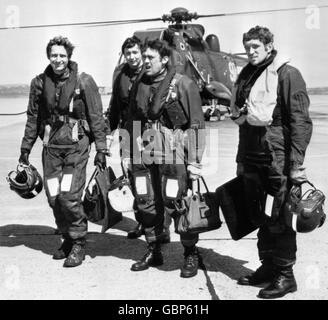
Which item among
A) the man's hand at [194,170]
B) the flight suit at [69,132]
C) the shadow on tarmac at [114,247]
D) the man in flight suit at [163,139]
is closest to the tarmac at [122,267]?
the shadow on tarmac at [114,247]

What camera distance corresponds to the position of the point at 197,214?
422 centimetres

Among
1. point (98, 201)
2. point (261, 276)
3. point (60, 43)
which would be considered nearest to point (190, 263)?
point (261, 276)

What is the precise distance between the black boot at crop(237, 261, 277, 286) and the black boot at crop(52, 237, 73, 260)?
1.71 meters

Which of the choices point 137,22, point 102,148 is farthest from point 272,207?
point 137,22

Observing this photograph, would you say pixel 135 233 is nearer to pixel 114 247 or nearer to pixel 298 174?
pixel 114 247

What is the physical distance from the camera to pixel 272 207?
12.5ft

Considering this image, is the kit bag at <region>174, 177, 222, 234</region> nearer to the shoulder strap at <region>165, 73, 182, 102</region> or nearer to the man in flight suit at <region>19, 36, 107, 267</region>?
the shoulder strap at <region>165, 73, 182, 102</region>

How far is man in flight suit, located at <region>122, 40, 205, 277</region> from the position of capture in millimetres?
4238

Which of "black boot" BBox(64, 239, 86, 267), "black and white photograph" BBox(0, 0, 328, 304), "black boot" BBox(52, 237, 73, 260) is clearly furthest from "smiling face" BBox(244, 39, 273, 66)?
"black boot" BBox(52, 237, 73, 260)

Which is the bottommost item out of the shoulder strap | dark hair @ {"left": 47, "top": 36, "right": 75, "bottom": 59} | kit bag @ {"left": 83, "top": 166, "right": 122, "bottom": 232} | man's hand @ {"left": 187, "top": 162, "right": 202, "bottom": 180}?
kit bag @ {"left": 83, "top": 166, "right": 122, "bottom": 232}

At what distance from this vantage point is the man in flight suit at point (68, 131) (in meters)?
4.60

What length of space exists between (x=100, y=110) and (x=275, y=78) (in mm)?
1714
